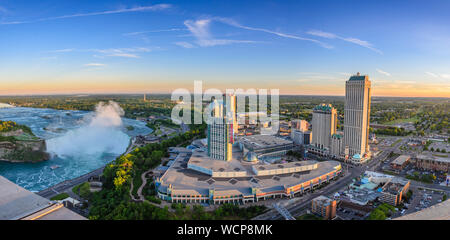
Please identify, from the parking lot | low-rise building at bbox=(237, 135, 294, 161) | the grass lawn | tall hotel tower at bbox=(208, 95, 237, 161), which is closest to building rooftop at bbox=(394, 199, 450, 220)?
the parking lot

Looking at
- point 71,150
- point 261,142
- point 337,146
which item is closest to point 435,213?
point 337,146

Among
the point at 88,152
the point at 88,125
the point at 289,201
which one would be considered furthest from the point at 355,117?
the point at 88,125

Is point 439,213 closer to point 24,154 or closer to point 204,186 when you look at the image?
point 204,186

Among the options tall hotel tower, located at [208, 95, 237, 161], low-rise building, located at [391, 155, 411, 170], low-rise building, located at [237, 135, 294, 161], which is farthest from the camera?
low-rise building, located at [237, 135, 294, 161]

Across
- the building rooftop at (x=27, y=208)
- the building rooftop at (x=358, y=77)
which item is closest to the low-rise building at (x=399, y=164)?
the building rooftop at (x=358, y=77)

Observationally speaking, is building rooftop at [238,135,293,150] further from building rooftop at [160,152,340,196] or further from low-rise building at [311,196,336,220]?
low-rise building at [311,196,336,220]

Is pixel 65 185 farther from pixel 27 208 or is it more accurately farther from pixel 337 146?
pixel 337 146
